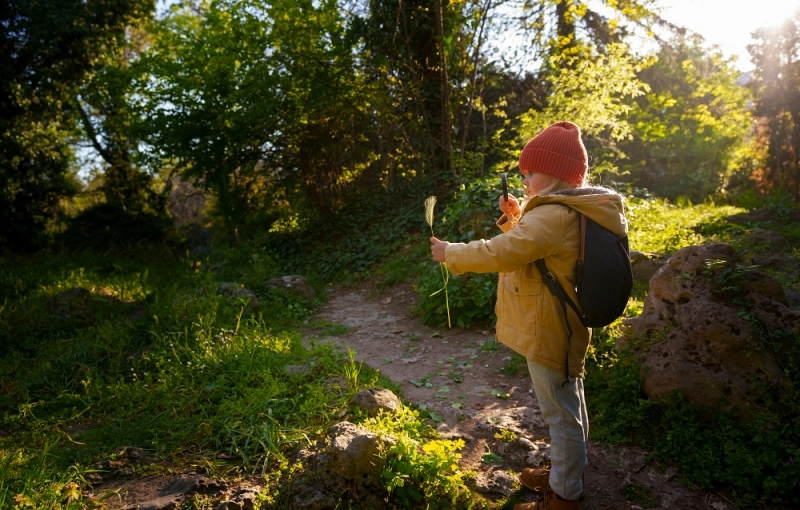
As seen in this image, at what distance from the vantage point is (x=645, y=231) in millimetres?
7422

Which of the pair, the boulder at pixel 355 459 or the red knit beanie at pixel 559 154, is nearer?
the red knit beanie at pixel 559 154

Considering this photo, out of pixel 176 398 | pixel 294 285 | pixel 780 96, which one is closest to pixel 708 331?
A: pixel 176 398

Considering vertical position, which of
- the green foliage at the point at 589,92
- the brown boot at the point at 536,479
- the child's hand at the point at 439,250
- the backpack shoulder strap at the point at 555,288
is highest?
the green foliage at the point at 589,92

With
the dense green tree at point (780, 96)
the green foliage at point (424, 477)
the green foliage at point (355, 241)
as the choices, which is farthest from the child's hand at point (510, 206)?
the dense green tree at point (780, 96)

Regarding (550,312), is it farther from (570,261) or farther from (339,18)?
(339,18)

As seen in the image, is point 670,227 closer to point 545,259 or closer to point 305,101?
point 545,259

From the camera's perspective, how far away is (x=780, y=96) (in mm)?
12258

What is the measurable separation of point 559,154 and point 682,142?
55.8 feet

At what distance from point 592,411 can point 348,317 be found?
401 cm

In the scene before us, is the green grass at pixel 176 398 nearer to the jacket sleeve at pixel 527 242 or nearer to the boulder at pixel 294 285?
the boulder at pixel 294 285

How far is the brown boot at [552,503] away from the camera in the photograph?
7.95ft

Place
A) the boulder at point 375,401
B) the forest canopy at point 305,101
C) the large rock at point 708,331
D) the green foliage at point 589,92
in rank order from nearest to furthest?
the large rock at point 708,331 < the boulder at point 375,401 < the green foliage at point 589,92 < the forest canopy at point 305,101

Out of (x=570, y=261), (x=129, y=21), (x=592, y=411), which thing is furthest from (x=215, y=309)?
(x=129, y=21)

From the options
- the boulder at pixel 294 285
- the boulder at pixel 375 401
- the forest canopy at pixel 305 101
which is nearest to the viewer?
the boulder at pixel 375 401
